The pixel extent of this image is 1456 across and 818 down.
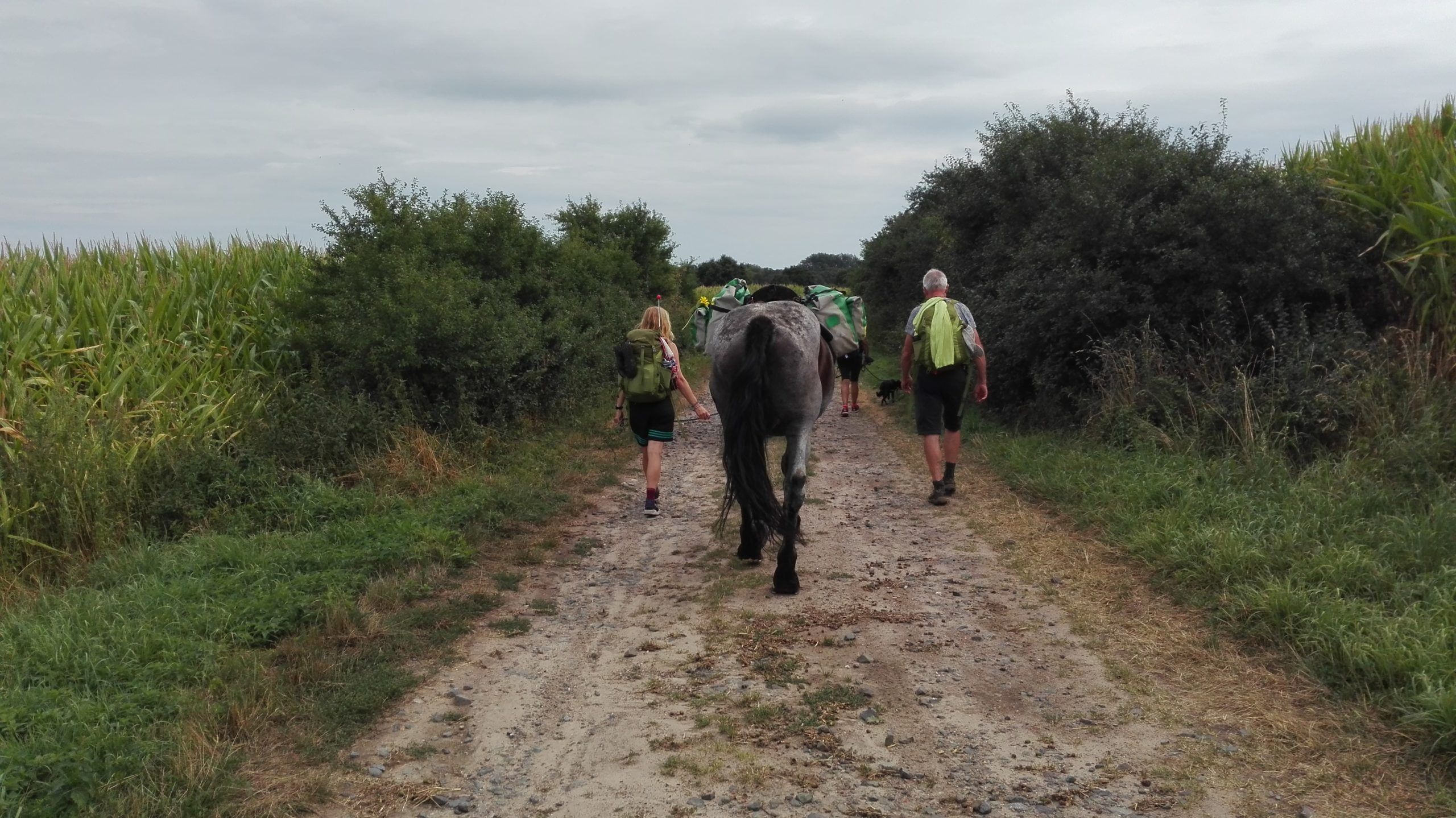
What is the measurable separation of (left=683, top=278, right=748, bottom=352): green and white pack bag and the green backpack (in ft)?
5.55

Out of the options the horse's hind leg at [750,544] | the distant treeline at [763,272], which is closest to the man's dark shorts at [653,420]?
the horse's hind leg at [750,544]

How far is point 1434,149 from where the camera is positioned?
10.1m

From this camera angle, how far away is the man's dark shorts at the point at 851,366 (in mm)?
14141

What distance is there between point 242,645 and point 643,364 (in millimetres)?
3793

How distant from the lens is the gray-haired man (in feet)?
28.1

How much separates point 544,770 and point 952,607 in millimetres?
2836

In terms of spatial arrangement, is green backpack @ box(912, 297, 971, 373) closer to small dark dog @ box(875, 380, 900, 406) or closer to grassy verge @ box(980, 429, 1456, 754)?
grassy verge @ box(980, 429, 1456, 754)

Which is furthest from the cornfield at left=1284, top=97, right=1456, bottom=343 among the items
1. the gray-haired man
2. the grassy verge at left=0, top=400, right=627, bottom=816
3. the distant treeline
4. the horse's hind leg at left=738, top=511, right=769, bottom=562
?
the distant treeline

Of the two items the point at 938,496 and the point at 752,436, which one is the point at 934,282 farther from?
the point at 752,436

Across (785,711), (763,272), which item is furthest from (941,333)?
(763,272)

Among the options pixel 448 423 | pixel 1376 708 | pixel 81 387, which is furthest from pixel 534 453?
pixel 1376 708

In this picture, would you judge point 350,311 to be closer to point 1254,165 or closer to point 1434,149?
point 1254,165

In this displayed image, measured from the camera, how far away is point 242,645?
5.10 m

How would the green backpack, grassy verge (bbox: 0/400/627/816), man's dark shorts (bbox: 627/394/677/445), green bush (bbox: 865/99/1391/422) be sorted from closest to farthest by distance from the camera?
Answer: grassy verge (bbox: 0/400/627/816), man's dark shorts (bbox: 627/394/677/445), the green backpack, green bush (bbox: 865/99/1391/422)
